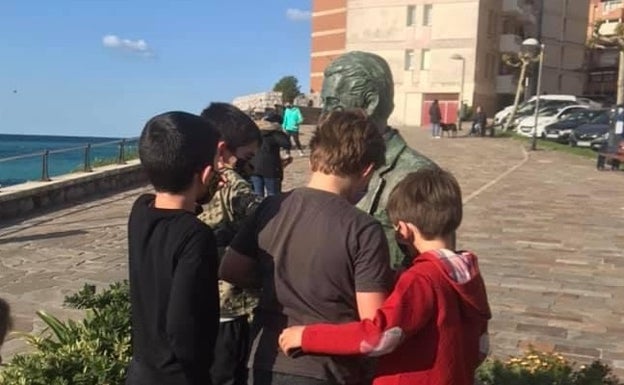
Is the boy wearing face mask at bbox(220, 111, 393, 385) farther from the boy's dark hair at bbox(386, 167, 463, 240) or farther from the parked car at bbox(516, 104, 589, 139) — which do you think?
the parked car at bbox(516, 104, 589, 139)

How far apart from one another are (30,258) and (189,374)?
7.76 m

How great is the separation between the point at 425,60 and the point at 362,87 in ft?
171

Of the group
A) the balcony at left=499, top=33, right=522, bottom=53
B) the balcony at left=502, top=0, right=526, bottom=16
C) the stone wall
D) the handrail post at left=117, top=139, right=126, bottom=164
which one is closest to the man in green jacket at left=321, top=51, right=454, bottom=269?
the stone wall

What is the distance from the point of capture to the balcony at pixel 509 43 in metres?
54.0

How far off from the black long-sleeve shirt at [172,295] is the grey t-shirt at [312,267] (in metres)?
0.15

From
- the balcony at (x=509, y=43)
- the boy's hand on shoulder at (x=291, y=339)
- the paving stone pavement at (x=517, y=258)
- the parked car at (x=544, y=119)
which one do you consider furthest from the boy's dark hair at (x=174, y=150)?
the balcony at (x=509, y=43)

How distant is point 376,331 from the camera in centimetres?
233

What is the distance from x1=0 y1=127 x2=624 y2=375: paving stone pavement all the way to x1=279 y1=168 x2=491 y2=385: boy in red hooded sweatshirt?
3.92 metres

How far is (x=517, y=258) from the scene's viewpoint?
10.4 metres

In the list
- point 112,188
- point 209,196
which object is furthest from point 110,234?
point 209,196

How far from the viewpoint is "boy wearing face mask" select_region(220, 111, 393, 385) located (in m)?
2.39

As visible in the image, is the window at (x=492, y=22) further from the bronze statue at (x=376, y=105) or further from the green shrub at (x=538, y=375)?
the bronze statue at (x=376, y=105)

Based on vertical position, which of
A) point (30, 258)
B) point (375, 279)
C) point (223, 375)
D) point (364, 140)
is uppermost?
point (364, 140)

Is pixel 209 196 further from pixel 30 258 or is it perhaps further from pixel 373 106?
pixel 30 258
